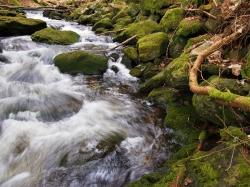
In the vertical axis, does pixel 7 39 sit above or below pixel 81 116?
below

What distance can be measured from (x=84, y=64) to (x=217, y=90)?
236 inches

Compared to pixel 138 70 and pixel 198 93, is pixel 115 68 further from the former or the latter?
pixel 198 93

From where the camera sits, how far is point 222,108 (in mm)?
5488

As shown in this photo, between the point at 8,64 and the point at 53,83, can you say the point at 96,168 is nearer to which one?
the point at 53,83

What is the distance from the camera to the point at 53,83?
9.71 metres

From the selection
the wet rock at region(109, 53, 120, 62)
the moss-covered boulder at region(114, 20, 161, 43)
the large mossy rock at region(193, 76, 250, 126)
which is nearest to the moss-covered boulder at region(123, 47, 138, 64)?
the wet rock at region(109, 53, 120, 62)

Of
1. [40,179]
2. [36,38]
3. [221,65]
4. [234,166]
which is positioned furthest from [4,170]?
[36,38]

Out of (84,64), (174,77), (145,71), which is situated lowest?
A: (84,64)

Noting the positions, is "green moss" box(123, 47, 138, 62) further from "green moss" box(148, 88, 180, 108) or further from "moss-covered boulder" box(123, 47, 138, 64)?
"green moss" box(148, 88, 180, 108)

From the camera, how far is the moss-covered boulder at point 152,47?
10133mm

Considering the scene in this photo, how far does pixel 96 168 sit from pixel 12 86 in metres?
4.58

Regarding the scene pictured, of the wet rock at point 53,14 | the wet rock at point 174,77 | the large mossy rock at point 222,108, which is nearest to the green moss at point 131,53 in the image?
the wet rock at point 174,77

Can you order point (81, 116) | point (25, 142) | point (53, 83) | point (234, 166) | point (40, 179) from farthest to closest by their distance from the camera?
point (53, 83) < point (81, 116) < point (25, 142) < point (40, 179) < point (234, 166)

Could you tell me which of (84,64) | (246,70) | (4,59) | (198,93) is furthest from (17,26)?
(246,70)
